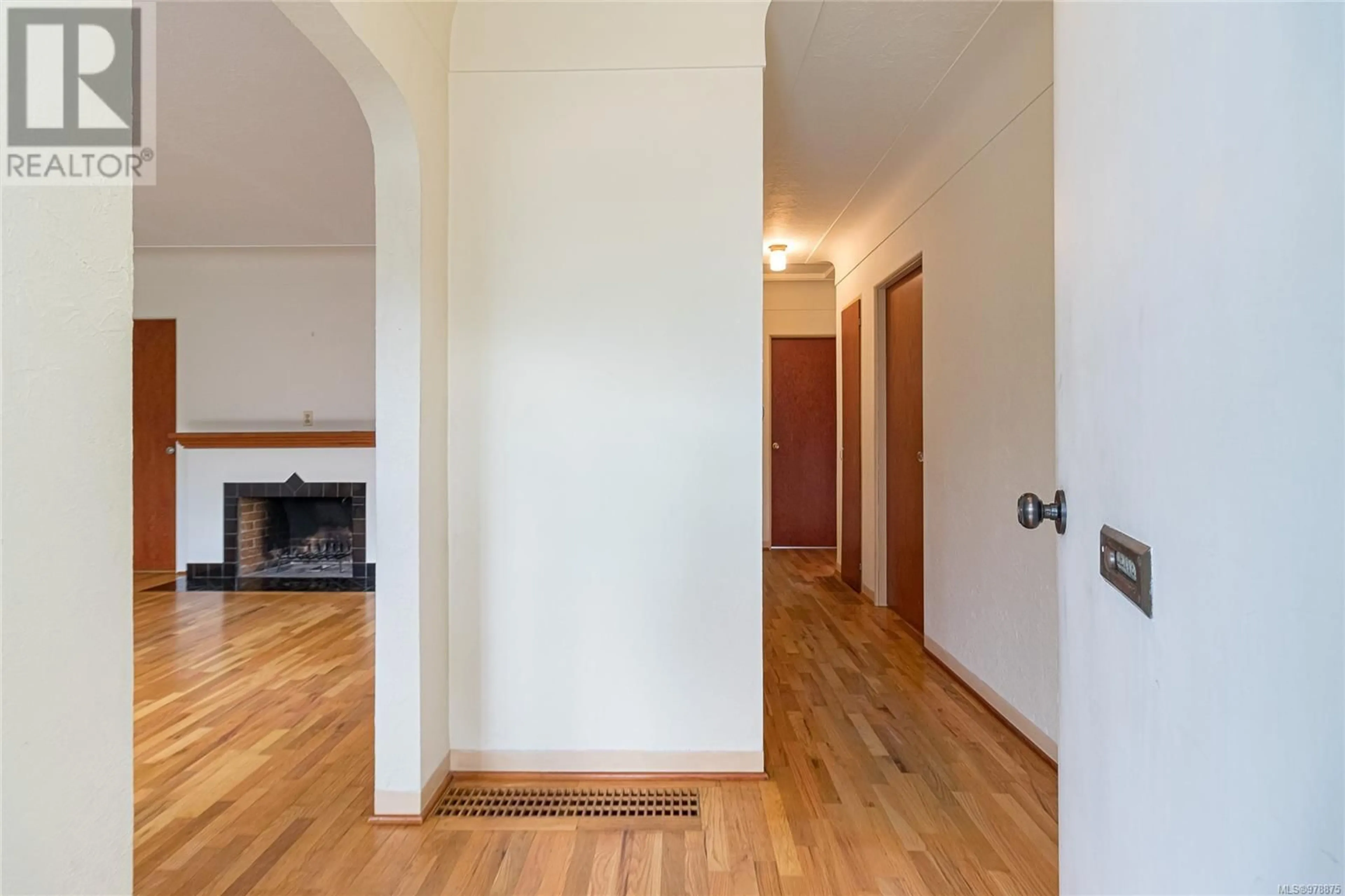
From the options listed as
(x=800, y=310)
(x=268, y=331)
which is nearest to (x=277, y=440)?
(x=268, y=331)

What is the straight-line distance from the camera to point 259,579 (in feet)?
15.8

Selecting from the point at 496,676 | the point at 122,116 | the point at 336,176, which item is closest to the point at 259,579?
the point at 336,176

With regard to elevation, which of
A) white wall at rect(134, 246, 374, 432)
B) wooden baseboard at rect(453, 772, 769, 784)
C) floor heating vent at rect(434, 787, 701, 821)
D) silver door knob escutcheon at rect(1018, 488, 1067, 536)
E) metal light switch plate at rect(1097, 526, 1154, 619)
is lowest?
floor heating vent at rect(434, 787, 701, 821)

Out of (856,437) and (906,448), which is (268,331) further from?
(906,448)

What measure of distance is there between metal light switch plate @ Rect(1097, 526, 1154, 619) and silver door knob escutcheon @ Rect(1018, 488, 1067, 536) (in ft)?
0.41

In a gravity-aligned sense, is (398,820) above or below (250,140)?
below

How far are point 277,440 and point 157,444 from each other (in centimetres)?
120

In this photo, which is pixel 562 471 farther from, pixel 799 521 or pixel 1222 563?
pixel 799 521

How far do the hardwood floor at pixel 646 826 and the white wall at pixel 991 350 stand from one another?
351 millimetres

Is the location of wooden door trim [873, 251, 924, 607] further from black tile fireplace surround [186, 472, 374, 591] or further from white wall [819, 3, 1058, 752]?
black tile fireplace surround [186, 472, 374, 591]

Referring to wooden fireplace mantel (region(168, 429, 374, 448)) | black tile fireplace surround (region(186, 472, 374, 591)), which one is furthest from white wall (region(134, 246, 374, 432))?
black tile fireplace surround (region(186, 472, 374, 591))

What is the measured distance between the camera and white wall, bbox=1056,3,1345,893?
1.34 ft

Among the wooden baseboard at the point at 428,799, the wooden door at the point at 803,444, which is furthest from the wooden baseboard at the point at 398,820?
the wooden door at the point at 803,444

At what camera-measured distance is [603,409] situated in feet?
6.70
